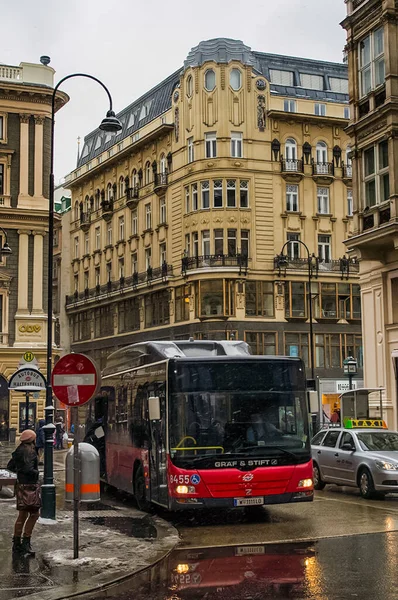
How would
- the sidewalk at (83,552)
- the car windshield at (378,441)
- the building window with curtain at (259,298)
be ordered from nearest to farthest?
the sidewalk at (83,552)
the car windshield at (378,441)
the building window with curtain at (259,298)

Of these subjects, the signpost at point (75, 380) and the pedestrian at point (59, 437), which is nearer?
the signpost at point (75, 380)

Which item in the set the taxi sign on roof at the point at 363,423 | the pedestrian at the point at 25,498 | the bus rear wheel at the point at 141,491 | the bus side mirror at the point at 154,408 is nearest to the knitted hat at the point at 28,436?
the pedestrian at the point at 25,498

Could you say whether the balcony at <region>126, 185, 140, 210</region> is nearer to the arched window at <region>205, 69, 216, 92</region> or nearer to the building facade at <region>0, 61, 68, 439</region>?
the arched window at <region>205, 69, 216, 92</region>

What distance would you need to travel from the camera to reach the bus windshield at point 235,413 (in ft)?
48.9

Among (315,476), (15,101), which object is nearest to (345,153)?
(15,101)

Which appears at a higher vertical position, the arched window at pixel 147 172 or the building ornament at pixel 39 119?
the arched window at pixel 147 172

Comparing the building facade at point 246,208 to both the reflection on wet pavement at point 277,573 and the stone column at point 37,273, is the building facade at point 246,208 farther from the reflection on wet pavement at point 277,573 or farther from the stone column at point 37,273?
the reflection on wet pavement at point 277,573

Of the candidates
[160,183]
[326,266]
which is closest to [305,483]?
[326,266]

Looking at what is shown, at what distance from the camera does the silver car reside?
18.6m

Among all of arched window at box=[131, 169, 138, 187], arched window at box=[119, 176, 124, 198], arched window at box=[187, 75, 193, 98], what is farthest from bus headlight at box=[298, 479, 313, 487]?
arched window at box=[119, 176, 124, 198]

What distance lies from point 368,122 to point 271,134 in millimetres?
28979

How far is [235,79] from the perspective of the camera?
58469mm

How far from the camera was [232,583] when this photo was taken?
10.3 metres

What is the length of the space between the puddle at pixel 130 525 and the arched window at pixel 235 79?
45.9 meters
